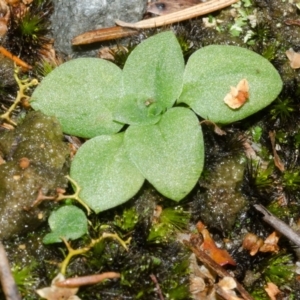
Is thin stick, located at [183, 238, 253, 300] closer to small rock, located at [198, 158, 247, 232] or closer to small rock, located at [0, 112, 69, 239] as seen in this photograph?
small rock, located at [198, 158, 247, 232]

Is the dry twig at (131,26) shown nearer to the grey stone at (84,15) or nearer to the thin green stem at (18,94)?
the grey stone at (84,15)

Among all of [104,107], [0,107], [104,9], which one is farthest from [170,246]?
[104,9]

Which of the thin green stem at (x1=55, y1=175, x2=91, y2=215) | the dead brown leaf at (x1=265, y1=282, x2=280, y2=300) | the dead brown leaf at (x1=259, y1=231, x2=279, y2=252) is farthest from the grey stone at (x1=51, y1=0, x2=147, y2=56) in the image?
the dead brown leaf at (x1=265, y1=282, x2=280, y2=300)

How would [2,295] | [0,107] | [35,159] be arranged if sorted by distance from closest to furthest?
[2,295] → [35,159] → [0,107]

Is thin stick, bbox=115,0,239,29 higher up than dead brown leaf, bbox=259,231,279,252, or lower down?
higher up

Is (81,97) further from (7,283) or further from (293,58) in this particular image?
(293,58)

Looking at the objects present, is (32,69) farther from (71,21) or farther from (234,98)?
(234,98)

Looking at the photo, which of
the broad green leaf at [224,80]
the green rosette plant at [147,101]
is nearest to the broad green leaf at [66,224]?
the green rosette plant at [147,101]
